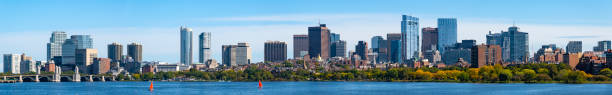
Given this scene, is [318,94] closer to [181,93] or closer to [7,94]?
[181,93]

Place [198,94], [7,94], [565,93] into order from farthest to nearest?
[7,94] → [198,94] → [565,93]

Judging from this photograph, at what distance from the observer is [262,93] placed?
542 ft

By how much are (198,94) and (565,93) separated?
2289 inches

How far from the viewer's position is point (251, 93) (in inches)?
6511

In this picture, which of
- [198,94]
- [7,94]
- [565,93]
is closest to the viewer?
[565,93]

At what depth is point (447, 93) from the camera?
156500 mm

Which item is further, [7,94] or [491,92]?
[7,94]

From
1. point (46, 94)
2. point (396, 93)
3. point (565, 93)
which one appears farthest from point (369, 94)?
point (46, 94)

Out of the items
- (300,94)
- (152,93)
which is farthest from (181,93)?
(300,94)

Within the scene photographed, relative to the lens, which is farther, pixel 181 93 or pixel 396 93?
pixel 181 93

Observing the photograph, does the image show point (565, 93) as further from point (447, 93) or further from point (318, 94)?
point (318, 94)

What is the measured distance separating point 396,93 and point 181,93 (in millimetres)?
37642

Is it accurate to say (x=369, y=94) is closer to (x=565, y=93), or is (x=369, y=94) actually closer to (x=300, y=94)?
(x=300, y=94)

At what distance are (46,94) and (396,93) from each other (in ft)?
198
